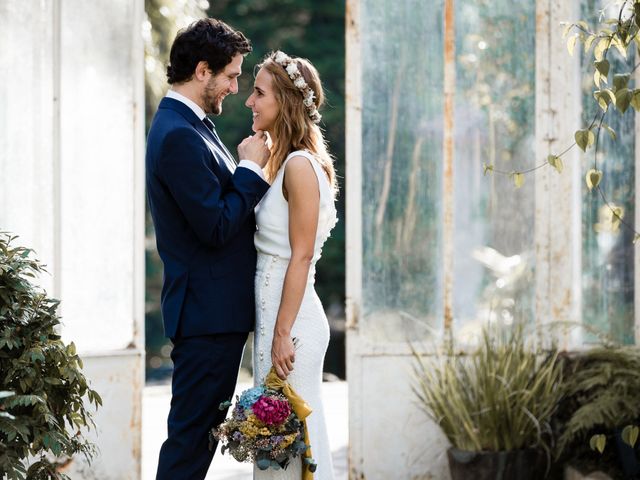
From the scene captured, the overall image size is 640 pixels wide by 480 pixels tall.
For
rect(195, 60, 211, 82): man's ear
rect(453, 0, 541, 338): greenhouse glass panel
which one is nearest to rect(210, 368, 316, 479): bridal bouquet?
rect(195, 60, 211, 82): man's ear

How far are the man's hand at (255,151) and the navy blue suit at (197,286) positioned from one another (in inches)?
2.7

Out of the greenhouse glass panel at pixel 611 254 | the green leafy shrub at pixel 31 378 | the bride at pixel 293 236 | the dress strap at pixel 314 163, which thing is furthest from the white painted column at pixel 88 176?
the greenhouse glass panel at pixel 611 254

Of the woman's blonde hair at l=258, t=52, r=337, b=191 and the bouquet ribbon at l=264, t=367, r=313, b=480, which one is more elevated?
the woman's blonde hair at l=258, t=52, r=337, b=191

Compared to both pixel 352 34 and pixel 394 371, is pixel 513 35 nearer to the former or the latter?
pixel 352 34

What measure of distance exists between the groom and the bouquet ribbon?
0.49 ft

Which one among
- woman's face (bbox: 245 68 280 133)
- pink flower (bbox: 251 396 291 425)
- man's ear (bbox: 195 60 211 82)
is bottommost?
pink flower (bbox: 251 396 291 425)

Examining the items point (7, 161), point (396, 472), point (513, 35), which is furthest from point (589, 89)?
point (7, 161)

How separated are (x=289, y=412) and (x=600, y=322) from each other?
213 cm

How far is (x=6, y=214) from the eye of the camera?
4.00 m

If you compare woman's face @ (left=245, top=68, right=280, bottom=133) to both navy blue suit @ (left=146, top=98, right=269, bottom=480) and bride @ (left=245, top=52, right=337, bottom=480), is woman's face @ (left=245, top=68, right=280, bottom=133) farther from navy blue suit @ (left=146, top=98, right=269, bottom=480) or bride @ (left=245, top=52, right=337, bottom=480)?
navy blue suit @ (left=146, top=98, right=269, bottom=480)

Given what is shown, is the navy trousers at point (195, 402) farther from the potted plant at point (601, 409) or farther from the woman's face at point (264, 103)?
the potted plant at point (601, 409)

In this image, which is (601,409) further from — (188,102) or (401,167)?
(188,102)

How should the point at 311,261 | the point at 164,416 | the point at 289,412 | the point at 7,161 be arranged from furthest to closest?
the point at 164,416, the point at 7,161, the point at 311,261, the point at 289,412

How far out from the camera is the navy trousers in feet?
9.40
